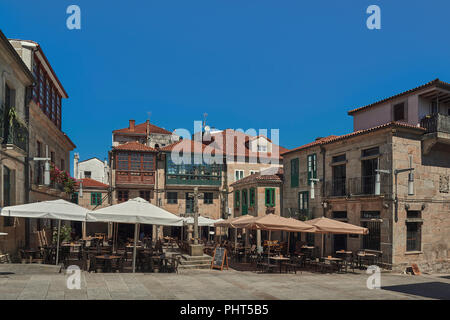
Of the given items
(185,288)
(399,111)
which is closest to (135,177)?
(399,111)

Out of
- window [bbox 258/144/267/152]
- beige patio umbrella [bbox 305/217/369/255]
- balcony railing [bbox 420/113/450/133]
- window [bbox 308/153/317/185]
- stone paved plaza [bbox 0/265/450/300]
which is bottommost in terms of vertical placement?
stone paved plaza [bbox 0/265/450/300]

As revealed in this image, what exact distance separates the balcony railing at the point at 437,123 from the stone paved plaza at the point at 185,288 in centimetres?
863

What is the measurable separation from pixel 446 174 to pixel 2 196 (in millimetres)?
21551

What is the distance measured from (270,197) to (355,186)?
32.8 feet

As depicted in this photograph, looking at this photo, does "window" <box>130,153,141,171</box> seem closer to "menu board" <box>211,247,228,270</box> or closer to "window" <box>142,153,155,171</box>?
"window" <box>142,153,155,171</box>

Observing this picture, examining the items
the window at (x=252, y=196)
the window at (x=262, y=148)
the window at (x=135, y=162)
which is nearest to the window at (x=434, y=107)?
the window at (x=252, y=196)

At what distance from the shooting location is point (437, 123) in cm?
1928

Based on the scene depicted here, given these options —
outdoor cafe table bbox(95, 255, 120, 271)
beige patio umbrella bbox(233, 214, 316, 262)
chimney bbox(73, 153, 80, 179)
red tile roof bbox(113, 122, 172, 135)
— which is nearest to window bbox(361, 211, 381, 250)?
beige patio umbrella bbox(233, 214, 316, 262)

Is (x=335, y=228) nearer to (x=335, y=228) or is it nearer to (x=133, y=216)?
(x=335, y=228)

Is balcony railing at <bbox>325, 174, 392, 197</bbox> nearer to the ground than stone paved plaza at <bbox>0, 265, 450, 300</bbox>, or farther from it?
farther from it

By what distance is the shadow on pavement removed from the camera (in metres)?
11.4

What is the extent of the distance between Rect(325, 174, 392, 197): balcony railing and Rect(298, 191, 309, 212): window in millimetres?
2461
